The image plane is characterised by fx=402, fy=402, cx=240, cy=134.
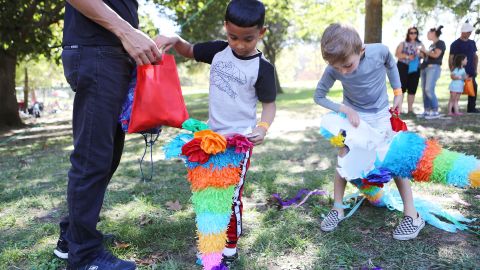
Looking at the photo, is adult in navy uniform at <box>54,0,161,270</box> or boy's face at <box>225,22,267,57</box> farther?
boy's face at <box>225,22,267,57</box>

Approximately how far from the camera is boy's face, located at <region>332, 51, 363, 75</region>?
2.49m

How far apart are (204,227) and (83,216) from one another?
62 cm

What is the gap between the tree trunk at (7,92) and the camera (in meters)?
10.8

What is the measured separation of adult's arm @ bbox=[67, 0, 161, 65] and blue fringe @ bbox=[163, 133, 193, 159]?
0.41m

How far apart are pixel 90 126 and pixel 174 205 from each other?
1442mm

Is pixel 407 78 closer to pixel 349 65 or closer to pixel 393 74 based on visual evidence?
pixel 393 74

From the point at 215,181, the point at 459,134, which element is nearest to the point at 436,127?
the point at 459,134

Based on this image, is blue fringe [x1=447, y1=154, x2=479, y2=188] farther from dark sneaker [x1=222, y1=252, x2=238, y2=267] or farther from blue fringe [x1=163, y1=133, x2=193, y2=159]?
blue fringe [x1=163, y1=133, x2=193, y2=159]

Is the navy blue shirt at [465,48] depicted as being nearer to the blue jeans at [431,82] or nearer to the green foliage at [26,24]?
the blue jeans at [431,82]

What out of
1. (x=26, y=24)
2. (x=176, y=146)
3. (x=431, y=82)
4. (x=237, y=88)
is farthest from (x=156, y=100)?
(x=26, y=24)

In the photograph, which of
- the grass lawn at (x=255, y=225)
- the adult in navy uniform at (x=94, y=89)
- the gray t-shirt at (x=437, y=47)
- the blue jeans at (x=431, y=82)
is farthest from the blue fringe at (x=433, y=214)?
the gray t-shirt at (x=437, y=47)

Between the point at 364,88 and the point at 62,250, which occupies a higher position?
the point at 364,88

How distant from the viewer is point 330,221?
9.12 feet

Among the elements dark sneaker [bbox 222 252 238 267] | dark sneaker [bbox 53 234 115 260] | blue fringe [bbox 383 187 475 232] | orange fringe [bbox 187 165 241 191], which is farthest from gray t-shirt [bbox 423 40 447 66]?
dark sneaker [bbox 53 234 115 260]
